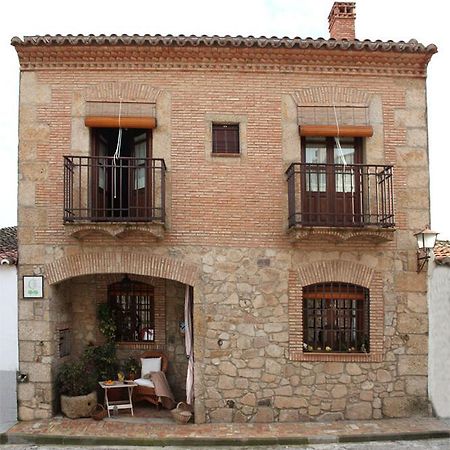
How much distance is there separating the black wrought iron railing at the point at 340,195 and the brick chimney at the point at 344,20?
10.2ft

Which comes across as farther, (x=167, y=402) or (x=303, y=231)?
(x=167, y=402)

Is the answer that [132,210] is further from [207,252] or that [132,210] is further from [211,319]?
[211,319]

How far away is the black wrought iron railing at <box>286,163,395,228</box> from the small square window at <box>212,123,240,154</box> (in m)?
1.09

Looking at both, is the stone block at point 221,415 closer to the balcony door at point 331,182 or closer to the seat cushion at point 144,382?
the seat cushion at point 144,382

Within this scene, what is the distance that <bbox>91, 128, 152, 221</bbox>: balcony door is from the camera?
9.23 metres

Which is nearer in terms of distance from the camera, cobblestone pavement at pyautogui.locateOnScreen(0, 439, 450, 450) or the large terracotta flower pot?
cobblestone pavement at pyautogui.locateOnScreen(0, 439, 450, 450)

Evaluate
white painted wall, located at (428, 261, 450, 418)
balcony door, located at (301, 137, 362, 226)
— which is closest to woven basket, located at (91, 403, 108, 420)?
balcony door, located at (301, 137, 362, 226)

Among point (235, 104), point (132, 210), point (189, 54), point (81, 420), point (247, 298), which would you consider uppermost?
point (189, 54)

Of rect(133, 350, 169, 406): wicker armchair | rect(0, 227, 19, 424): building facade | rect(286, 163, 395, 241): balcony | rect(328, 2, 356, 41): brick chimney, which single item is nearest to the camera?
rect(286, 163, 395, 241): balcony

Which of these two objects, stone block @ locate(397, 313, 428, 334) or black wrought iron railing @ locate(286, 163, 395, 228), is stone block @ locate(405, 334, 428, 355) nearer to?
stone block @ locate(397, 313, 428, 334)

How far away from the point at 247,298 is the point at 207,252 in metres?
1.07

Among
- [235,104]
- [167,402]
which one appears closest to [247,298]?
[167,402]

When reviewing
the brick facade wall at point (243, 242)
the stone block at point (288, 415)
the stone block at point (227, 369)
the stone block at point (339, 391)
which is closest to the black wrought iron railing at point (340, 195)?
the brick facade wall at point (243, 242)

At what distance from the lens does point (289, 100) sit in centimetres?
934
